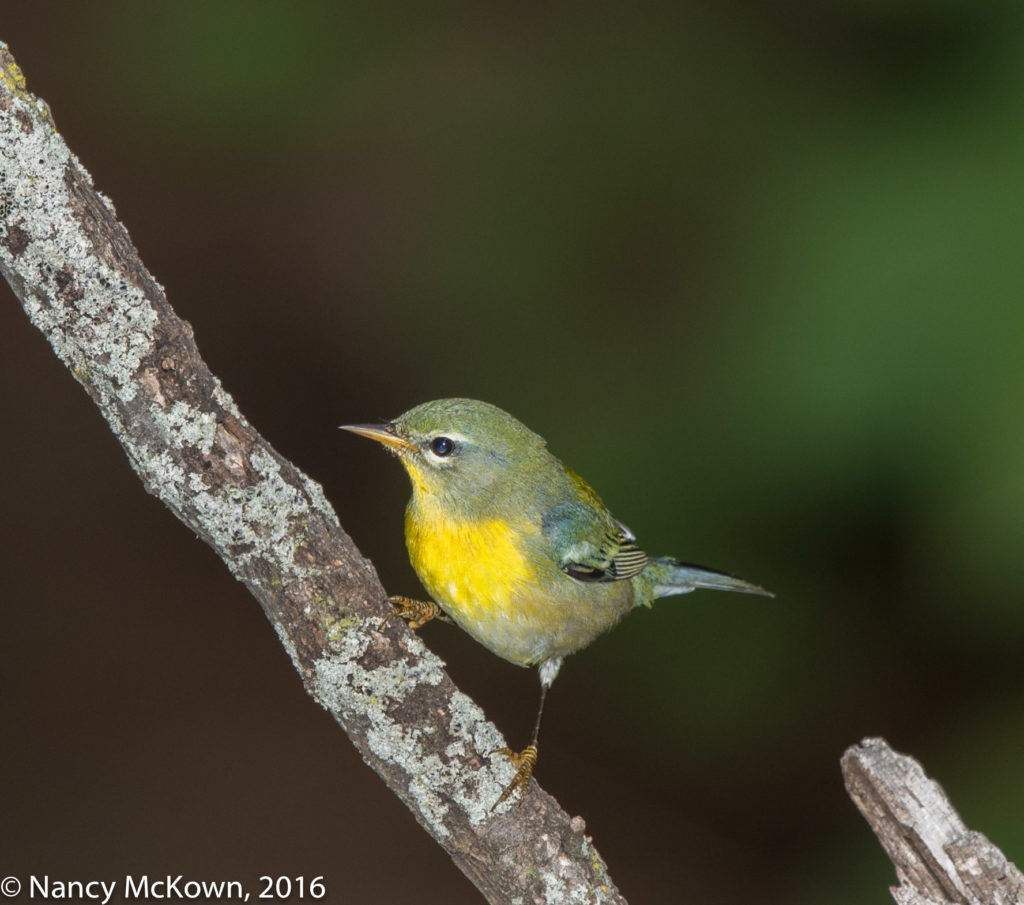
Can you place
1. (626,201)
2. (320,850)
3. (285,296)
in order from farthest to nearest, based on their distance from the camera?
(285,296) → (320,850) → (626,201)

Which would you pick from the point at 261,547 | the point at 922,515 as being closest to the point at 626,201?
the point at 922,515

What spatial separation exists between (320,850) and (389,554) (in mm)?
2207

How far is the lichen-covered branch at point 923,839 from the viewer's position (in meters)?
2.95

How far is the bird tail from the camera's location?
5.36 metres

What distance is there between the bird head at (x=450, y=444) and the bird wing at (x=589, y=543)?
338mm

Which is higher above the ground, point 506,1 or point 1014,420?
point 506,1

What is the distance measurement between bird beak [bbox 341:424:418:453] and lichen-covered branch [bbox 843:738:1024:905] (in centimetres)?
201

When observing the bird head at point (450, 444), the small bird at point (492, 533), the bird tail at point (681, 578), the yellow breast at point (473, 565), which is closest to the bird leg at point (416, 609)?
the small bird at point (492, 533)

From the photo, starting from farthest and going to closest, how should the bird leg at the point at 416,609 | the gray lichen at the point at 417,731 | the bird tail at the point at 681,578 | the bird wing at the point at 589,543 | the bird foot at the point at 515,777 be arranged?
the bird tail at the point at 681,578 → the bird wing at the point at 589,543 → the bird leg at the point at 416,609 → the bird foot at the point at 515,777 → the gray lichen at the point at 417,731

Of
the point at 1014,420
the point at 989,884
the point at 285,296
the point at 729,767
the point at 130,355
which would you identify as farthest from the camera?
the point at 285,296

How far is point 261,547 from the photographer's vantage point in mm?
2984

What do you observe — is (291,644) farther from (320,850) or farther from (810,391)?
(320,850)

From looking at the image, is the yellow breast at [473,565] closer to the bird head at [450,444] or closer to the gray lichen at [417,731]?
the bird head at [450,444]

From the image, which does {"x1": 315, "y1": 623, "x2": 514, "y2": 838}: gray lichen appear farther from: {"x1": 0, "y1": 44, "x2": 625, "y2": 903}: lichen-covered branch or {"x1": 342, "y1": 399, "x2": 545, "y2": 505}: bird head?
{"x1": 342, "y1": 399, "x2": 545, "y2": 505}: bird head
